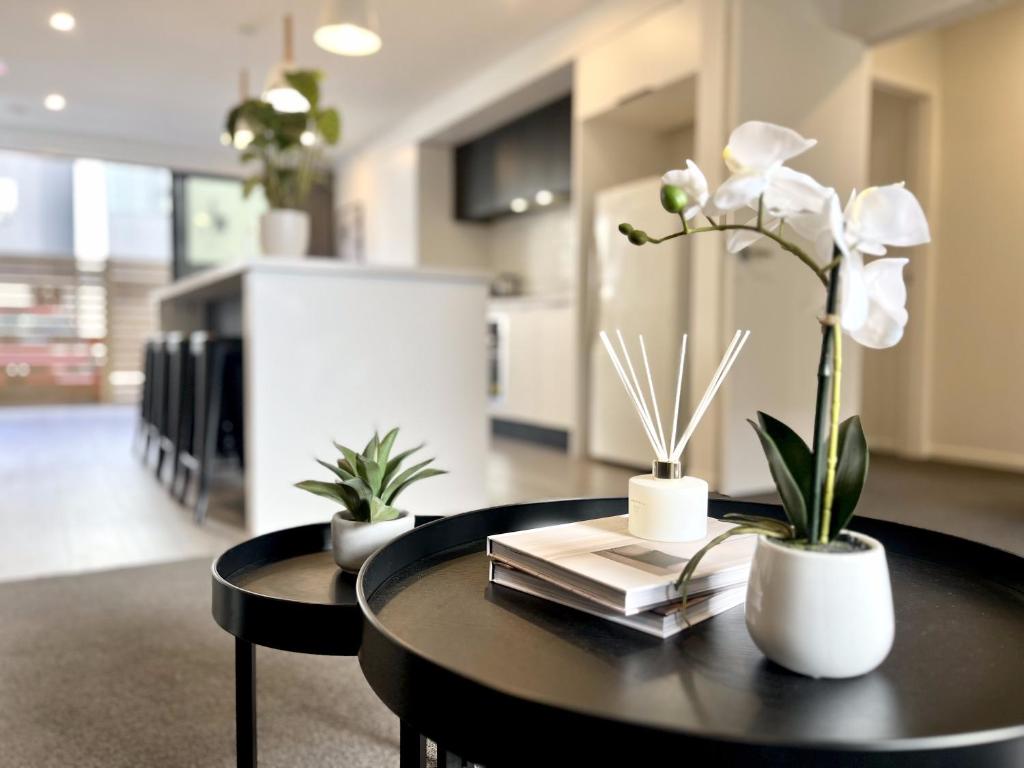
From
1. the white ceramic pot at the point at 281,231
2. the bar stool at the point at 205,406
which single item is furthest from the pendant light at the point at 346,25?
the bar stool at the point at 205,406

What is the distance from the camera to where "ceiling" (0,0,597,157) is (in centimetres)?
443

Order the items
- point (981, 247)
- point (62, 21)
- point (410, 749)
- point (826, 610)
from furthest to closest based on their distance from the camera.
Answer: point (62, 21)
point (981, 247)
point (410, 749)
point (826, 610)

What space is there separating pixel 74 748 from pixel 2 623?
0.75 meters

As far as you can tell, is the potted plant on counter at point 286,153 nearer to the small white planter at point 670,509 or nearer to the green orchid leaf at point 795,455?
the small white planter at point 670,509

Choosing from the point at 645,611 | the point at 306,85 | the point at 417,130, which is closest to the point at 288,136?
the point at 306,85

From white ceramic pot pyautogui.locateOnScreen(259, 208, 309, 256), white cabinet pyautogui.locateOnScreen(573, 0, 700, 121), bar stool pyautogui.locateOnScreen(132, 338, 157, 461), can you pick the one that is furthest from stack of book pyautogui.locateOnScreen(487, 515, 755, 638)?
bar stool pyautogui.locateOnScreen(132, 338, 157, 461)

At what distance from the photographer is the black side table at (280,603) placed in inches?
32.0

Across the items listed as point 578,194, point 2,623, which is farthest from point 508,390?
point 2,623

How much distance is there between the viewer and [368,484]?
0.98 m

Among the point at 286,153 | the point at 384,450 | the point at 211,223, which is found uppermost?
the point at 211,223

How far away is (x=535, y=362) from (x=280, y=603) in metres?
4.38

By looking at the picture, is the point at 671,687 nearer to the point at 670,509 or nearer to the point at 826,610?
the point at 826,610

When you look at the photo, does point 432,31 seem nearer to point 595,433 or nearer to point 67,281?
point 595,433

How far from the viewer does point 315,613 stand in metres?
0.81
